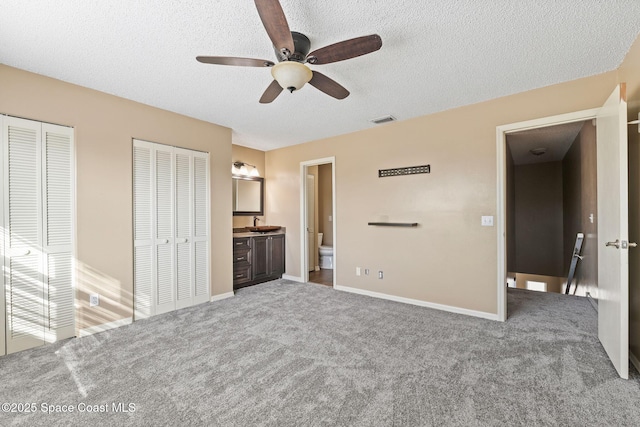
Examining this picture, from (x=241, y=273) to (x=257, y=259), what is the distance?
0.39 metres

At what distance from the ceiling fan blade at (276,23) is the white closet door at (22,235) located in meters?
2.57

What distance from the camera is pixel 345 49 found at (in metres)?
1.84

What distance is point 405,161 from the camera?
13.0 ft

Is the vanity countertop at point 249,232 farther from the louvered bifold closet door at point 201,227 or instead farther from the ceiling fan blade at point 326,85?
the ceiling fan blade at point 326,85

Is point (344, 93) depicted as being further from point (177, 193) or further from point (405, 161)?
point (177, 193)

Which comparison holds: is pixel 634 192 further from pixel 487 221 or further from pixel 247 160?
pixel 247 160

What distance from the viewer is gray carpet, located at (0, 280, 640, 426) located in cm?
171

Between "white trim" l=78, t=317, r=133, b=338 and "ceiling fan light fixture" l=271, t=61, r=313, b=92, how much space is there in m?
3.09

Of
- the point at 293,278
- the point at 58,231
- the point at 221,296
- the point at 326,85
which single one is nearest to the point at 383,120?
the point at 326,85

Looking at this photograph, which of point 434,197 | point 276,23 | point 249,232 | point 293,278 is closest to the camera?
point 276,23

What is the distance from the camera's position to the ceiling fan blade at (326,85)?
2166 millimetres

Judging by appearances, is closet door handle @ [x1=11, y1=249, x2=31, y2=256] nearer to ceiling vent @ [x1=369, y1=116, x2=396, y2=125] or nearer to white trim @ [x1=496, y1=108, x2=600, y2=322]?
ceiling vent @ [x1=369, y1=116, x2=396, y2=125]

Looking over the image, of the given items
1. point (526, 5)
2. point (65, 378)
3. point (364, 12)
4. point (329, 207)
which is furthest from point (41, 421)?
point (329, 207)

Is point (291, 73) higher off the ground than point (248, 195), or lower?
higher
